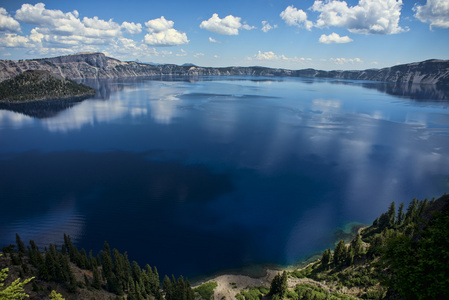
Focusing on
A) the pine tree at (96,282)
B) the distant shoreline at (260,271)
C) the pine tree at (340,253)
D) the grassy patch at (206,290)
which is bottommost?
the distant shoreline at (260,271)

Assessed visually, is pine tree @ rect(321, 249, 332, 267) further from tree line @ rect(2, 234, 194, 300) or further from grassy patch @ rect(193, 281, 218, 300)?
tree line @ rect(2, 234, 194, 300)

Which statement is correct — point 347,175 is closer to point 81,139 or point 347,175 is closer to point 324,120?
point 324,120

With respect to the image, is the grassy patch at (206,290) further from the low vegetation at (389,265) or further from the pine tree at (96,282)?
the pine tree at (96,282)

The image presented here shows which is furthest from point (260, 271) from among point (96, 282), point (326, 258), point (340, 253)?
point (96, 282)

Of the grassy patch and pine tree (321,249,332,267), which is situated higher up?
pine tree (321,249,332,267)

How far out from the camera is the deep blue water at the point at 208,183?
4728 centimetres

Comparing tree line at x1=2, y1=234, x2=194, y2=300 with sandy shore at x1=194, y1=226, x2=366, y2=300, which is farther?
sandy shore at x1=194, y1=226, x2=366, y2=300

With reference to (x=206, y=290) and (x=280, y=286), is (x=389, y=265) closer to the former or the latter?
(x=280, y=286)

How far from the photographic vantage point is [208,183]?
2621 inches

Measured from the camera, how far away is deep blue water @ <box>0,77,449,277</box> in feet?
155

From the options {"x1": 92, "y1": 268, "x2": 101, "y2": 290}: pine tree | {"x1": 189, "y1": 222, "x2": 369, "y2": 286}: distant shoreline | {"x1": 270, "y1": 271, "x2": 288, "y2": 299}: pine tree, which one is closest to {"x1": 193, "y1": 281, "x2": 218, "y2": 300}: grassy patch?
{"x1": 189, "y1": 222, "x2": 369, "y2": 286}: distant shoreline

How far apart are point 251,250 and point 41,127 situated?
133396 mm

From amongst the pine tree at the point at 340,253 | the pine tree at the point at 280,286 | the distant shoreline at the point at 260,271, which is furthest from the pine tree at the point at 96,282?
the pine tree at the point at 340,253

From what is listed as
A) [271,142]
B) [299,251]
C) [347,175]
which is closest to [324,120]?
[271,142]
